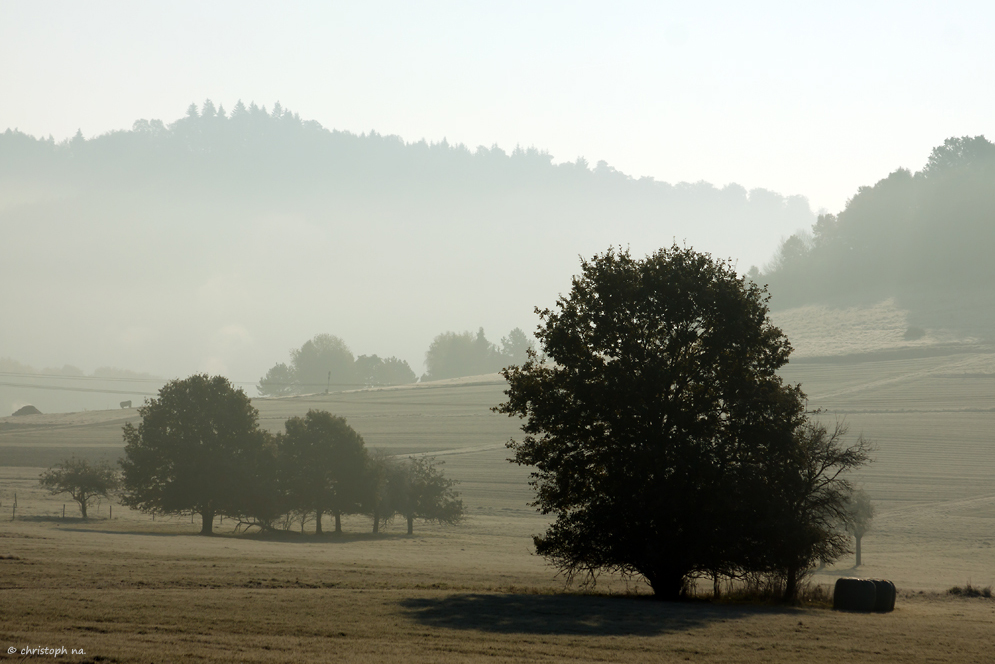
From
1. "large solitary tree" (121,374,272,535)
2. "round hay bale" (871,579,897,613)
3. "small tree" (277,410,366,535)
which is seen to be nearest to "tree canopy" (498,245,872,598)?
"round hay bale" (871,579,897,613)

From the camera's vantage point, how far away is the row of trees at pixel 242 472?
5678cm

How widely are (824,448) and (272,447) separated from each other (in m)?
46.4

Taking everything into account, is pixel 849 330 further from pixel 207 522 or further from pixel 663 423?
pixel 663 423

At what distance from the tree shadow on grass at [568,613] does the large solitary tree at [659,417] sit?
207 centimetres

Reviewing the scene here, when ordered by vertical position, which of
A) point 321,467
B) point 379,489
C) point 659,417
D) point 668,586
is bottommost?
point 379,489

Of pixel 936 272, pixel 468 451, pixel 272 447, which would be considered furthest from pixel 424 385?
pixel 936 272

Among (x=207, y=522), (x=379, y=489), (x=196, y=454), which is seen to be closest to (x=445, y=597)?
(x=207, y=522)

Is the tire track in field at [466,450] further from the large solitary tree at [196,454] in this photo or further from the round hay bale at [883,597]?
the round hay bale at [883,597]

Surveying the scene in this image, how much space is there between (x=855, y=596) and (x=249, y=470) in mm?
44983

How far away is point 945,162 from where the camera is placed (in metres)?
182

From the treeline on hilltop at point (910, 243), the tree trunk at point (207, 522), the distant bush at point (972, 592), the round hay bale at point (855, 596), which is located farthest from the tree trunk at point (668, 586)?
the treeline on hilltop at point (910, 243)

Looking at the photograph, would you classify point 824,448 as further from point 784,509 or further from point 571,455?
point 571,455

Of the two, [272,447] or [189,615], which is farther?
[272,447]

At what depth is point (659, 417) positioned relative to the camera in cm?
2666
